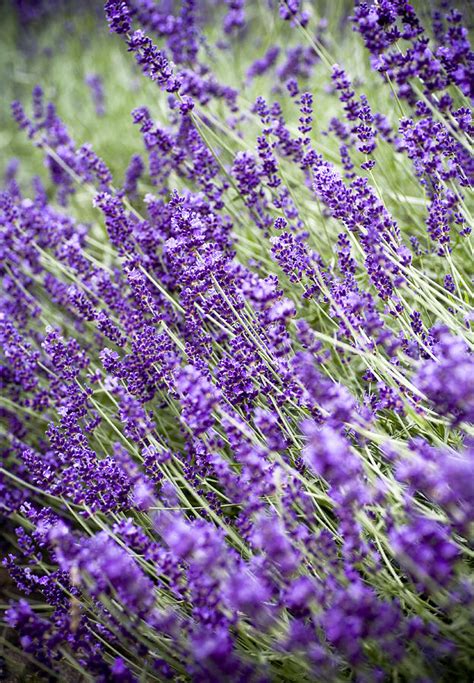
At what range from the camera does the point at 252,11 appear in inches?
234

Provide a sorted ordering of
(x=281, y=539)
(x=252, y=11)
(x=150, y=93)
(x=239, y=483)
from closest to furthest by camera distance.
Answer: (x=281, y=539), (x=239, y=483), (x=150, y=93), (x=252, y=11)

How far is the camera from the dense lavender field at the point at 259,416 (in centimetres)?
137

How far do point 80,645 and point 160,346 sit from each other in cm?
92

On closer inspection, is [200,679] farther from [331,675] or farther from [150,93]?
[150,93]

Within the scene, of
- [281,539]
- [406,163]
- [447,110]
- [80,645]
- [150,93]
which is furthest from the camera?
[150,93]

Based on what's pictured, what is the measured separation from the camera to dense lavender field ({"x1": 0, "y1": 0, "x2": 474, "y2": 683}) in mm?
1374

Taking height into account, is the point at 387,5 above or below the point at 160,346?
above

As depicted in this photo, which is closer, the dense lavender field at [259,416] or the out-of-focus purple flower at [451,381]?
the out-of-focus purple flower at [451,381]

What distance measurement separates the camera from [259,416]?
160 cm

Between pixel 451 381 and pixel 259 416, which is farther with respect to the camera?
pixel 259 416

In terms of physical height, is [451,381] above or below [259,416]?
above

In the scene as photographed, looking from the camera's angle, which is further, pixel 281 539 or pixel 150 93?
pixel 150 93

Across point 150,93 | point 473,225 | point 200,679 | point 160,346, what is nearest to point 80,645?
point 200,679

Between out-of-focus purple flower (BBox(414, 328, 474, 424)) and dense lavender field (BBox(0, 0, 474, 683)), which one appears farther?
dense lavender field (BBox(0, 0, 474, 683))
